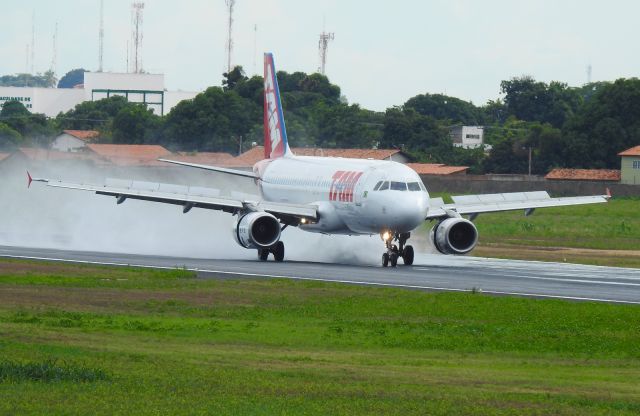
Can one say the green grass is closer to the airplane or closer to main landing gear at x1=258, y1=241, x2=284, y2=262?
the airplane

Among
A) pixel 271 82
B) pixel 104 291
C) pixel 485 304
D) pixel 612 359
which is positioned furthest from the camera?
pixel 271 82

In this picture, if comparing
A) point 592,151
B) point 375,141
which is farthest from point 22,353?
point 375,141

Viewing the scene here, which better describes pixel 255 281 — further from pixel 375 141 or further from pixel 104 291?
pixel 375 141

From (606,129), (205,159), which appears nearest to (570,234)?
(205,159)

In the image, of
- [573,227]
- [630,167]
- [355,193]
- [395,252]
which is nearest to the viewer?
[395,252]

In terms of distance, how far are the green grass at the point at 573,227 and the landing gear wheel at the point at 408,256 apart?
66.0 feet

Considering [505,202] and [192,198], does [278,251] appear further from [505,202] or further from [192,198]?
[505,202]

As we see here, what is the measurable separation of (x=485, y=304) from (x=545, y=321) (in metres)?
3.79

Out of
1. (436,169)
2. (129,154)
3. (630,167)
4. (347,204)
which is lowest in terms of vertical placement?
(347,204)

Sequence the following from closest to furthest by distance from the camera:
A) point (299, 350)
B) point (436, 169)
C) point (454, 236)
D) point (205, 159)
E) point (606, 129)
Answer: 1. point (299, 350)
2. point (454, 236)
3. point (205, 159)
4. point (606, 129)
5. point (436, 169)

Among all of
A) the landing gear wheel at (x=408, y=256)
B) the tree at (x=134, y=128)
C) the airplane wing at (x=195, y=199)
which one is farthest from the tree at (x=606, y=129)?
the landing gear wheel at (x=408, y=256)

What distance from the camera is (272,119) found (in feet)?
229

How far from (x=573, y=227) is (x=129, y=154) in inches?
1504

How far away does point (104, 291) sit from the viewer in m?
39.6
